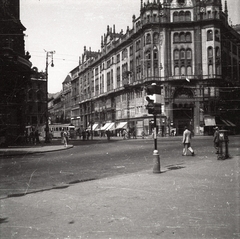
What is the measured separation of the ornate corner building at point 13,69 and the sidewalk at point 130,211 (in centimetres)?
1745

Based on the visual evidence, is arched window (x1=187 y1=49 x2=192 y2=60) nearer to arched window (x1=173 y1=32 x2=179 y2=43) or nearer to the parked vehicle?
arched window (x1=173 y1=32 x2=179 y2=43)

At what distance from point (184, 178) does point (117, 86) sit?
55020mm

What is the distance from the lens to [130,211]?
5.88m

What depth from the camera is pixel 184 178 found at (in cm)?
940

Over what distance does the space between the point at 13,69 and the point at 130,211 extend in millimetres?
25212

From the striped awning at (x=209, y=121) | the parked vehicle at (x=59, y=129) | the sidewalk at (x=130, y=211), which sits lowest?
the sidewalk at (x=130, y=211)

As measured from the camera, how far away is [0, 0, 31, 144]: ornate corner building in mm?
24681

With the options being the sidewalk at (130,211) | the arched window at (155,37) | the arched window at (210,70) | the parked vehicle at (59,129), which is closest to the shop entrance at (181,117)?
the arched window at (210,70)

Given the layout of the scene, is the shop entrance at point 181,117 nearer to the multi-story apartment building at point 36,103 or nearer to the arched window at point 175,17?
the arched window at point 175,17

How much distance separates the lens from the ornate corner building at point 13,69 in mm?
24681

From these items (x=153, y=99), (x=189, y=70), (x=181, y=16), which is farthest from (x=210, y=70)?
(x=153, y=99)

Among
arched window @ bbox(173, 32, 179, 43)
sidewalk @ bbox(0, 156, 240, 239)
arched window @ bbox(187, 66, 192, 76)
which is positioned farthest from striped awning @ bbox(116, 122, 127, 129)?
sidewalk @ bbox(0, 156, 240, 239)

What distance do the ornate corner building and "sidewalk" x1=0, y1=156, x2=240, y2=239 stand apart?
17.5 metres

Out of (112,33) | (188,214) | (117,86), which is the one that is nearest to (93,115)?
(117,86)
